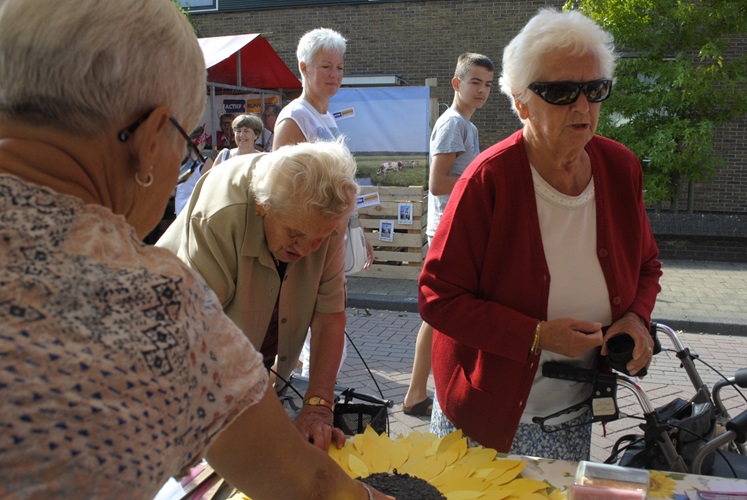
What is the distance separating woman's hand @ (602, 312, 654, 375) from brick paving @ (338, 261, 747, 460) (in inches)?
74.8

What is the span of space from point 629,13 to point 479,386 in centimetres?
976

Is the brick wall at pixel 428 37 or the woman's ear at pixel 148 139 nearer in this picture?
the woman's ear at pixel 148 139

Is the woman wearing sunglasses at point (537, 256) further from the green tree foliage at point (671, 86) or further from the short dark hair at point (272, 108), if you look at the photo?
the short dark hair at point (272, 108)

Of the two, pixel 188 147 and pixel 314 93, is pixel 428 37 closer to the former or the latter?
pixel 314 93

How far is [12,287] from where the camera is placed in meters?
0.83

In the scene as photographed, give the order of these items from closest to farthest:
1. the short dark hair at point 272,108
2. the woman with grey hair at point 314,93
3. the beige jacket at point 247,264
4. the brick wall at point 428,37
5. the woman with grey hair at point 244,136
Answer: the beige jacket at point 247,264, the woman with grey hair at point 314,93, the woman with grey hair at point 244,136, the short dark hair at point 272,108, the brick wall at point 428,37

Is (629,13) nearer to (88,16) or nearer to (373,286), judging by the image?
(373,286)

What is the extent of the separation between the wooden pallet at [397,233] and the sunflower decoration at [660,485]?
6594mm

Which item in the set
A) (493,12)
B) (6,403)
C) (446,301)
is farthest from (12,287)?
(493,12)

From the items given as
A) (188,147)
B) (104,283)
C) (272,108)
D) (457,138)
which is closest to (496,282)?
(188,147)

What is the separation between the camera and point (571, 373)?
2.14m

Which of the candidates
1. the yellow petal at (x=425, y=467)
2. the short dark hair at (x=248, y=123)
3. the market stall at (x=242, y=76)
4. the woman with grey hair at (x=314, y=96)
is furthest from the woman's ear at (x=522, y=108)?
the market stall at (x=242, y=76)

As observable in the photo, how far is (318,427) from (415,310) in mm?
5536

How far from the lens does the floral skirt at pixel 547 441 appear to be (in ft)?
7.50
